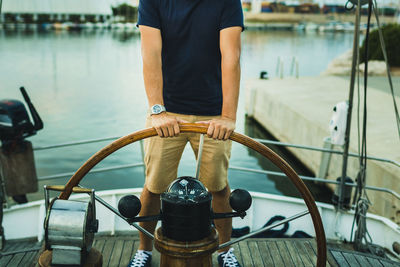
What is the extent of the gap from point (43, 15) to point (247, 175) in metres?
86.0

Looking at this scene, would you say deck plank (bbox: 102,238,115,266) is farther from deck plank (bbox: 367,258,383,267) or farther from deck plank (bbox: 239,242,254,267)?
deck plank (bbox: 367,258,383,267)

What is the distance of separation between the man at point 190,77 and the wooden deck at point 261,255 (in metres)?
0.30

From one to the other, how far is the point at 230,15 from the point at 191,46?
0.26 meters

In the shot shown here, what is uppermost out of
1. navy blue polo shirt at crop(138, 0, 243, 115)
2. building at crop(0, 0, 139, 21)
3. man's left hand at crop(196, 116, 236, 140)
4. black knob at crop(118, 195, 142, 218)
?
building at crop(0, 0, 139, 21)


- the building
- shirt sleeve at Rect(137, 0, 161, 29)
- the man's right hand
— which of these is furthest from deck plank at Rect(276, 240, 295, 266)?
the building

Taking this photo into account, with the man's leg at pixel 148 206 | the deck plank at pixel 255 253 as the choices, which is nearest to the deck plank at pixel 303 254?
the deck plank at pixel 255 253

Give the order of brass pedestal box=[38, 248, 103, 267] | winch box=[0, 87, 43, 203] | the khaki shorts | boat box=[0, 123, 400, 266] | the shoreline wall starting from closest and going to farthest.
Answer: brass pedestal box=[38, 248, 103, 267], the khaki shorts, boat box=[0, 123, 400, 266], winch box=[0, 87, 43, 203], the shoreline wall

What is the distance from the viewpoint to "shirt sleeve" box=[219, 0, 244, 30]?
212 cm

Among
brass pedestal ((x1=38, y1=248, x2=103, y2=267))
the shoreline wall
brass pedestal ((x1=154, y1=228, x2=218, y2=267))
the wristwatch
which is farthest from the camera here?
the shoreline wall

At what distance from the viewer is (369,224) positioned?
3486mm

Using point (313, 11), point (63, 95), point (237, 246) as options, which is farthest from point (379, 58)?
point (313, 11)

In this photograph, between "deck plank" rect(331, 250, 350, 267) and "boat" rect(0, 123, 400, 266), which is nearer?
"deck plank" rect(331, 250, 350, 267)

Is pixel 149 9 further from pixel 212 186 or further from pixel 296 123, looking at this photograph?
pixel 296 123

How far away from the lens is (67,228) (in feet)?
5.52
